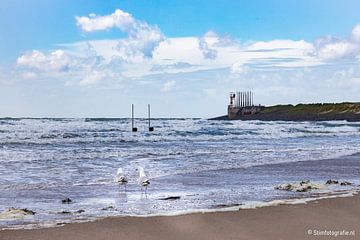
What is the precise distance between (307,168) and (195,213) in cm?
882

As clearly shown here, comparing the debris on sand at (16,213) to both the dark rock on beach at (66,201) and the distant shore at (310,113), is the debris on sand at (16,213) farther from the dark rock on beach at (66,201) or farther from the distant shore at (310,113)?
the distant shore at (310,113)

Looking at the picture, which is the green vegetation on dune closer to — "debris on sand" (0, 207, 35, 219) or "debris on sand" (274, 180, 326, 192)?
"debris on sand" (274, 180, 326, 192)

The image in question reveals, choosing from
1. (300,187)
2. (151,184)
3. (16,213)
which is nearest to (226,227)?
(16,213)

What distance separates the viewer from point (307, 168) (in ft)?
52.4

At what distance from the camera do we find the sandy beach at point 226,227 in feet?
21.5

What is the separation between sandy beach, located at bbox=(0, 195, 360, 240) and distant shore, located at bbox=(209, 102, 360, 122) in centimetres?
9829

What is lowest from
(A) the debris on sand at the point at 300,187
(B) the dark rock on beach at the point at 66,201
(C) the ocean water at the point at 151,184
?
(C) the ocean water at the point at 151,184

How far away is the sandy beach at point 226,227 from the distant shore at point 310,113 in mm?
98287

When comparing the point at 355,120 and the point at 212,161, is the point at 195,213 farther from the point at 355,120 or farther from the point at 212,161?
the point at 355,120

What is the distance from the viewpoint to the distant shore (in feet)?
359

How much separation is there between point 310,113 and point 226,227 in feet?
377

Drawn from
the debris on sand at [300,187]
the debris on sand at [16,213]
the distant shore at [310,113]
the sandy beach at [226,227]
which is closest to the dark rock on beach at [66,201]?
the debris on sand at [16,213]

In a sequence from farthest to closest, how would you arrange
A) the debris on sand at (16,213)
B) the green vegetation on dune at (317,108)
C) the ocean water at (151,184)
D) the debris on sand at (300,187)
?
the green vegetation on dune at (317,108) → the debris on sand at (300,187) → the ocean water at (151,184) → the debris on sand at (16,213)

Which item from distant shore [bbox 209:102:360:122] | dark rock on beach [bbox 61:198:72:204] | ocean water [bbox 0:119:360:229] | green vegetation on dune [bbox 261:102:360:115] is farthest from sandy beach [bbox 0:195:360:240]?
green vegetation on dune [bbox 261:102:360:115]
